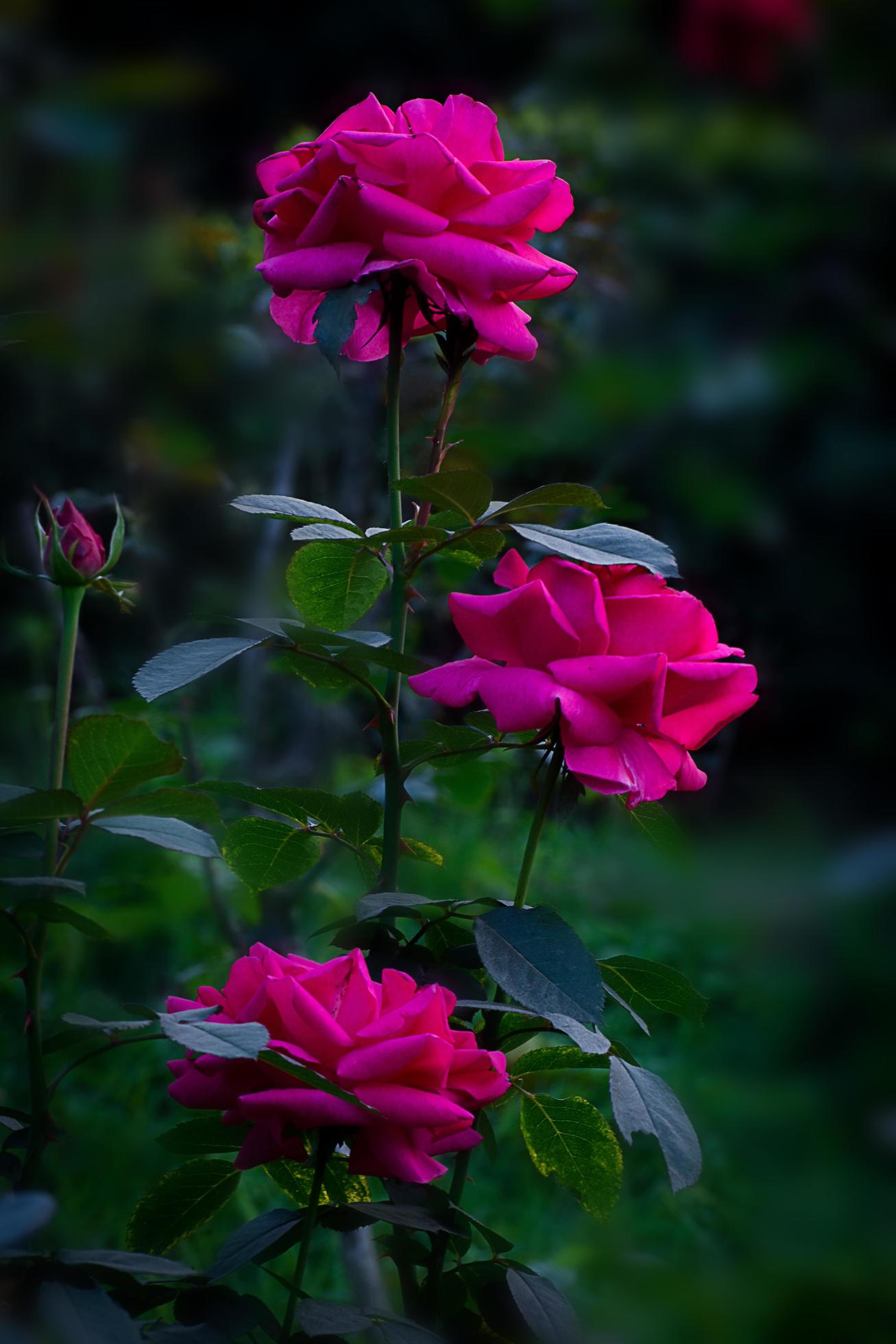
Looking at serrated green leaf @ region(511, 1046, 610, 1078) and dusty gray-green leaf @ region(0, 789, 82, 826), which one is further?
serrated green leaf @ region(511, 1046, 610, 1078)

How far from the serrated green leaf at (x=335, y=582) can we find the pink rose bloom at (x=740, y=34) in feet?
4.08

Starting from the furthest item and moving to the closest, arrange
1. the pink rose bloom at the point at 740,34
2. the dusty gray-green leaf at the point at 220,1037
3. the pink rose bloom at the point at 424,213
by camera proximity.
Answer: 1. the pink rose bloom at the point at 740,34
2. the pink rose bloom at the point at 424,213
3. the dusty gray-green leaf at the point at 220,1037

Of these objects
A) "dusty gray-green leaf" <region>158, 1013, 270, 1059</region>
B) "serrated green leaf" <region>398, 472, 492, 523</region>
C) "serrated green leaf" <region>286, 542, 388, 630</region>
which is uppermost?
"serrated green leaf" <region>398, 472, 492, 523</region>

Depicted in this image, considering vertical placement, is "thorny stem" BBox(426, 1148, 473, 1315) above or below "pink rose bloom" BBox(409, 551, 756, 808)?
below

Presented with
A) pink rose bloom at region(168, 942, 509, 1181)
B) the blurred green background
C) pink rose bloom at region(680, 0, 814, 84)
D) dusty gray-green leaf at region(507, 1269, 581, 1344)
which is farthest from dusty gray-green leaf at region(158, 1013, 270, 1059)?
pink rose bloom at region(680, 0, 814, 84)

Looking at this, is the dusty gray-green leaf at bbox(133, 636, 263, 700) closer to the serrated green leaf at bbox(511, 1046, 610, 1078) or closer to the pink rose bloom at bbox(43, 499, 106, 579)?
the pink rose bloom at bbox(43, 499, 106, 579)

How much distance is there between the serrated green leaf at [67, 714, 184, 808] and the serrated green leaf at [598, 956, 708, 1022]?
0.62ft

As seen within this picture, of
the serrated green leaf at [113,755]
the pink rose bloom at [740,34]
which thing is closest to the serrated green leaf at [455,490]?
the serrated green leaf at [113,755]

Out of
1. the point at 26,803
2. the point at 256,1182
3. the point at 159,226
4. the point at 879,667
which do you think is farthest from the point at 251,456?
the point at 879,667

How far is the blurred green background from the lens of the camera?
0.91 m

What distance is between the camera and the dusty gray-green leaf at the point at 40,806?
369mm

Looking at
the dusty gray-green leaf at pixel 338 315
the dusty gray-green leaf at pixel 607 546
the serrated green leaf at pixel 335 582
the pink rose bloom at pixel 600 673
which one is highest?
the dusty gray-green leaf at pixel 338 315

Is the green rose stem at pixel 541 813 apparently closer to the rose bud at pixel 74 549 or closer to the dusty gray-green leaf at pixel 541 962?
the dusty gray-green leaf at pixel 541 962

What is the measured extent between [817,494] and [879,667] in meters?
0.38
